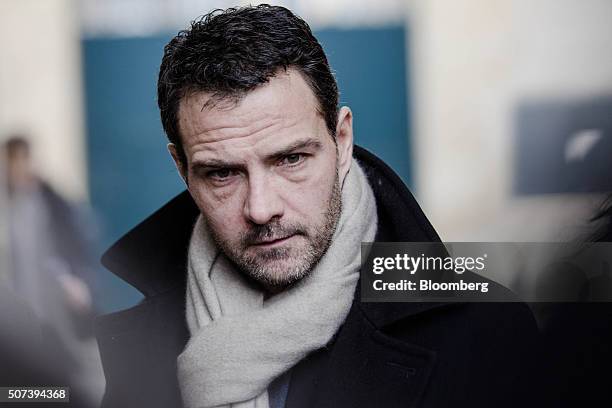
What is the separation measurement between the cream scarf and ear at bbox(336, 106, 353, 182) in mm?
25

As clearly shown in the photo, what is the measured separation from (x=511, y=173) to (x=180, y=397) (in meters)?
1.10

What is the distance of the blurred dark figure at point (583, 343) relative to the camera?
80.7 inches

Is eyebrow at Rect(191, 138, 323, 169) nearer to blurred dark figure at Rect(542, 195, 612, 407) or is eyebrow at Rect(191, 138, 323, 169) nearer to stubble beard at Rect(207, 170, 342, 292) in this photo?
stubble beard at Rect(207, 170, 342, 292)

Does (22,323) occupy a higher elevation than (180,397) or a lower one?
higher

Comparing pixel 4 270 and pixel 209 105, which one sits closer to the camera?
pixel 209 105

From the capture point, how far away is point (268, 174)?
6.08 ft

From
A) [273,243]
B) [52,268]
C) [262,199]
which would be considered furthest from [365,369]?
[52,268]

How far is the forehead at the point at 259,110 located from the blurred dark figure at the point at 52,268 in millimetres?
581

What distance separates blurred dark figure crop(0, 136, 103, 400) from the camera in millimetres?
2180

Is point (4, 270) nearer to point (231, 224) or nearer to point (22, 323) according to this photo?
point (22, 323)

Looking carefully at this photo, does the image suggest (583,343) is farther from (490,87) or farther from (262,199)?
(262,199)

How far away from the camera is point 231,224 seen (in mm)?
1907

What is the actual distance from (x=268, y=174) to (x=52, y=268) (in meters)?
0.78

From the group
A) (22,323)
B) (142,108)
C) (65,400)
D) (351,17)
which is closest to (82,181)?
(142,108)
